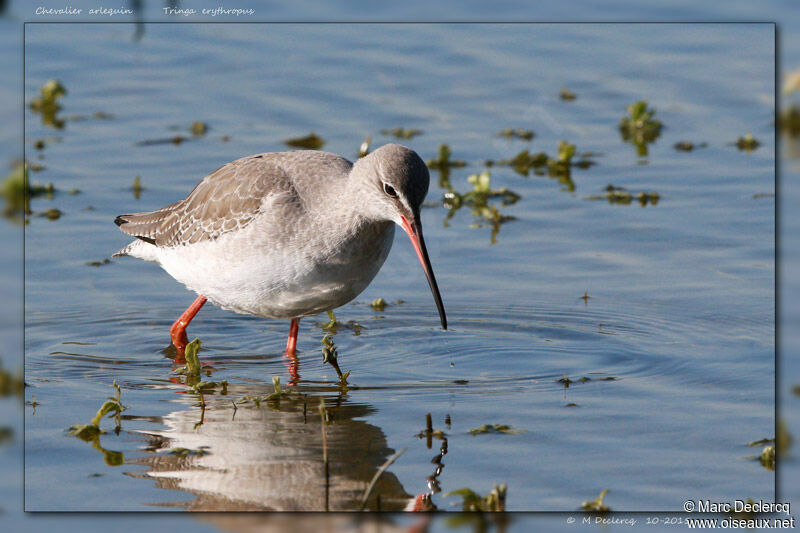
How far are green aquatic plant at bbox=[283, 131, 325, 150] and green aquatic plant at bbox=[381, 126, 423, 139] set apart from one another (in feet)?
3.00

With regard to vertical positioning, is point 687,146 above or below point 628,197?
above

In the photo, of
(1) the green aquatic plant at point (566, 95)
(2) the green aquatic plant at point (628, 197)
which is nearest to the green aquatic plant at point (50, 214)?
(2) the green aquatic plant at point (628, 197)

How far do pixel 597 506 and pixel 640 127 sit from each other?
8.48 metres

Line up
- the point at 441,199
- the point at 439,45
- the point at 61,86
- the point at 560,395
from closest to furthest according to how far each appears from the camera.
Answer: the point at 560,395, the point at 441,199, the point at 61,86, the point at 439,45

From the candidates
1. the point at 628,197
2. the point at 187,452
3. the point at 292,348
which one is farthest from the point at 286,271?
the point at 628,197

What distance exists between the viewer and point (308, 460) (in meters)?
7.11

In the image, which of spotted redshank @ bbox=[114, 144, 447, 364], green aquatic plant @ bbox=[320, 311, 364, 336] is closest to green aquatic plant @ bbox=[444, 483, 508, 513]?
spotted redshank @ bbox=[114, 144, 447, 364]

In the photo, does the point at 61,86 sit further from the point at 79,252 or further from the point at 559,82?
the point at 559,82

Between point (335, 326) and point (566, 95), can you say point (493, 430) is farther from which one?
point (566, 95)

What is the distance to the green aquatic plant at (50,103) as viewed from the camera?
575 inches

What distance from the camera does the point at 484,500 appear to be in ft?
21.1

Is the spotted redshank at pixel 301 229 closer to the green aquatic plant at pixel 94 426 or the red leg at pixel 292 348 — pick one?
the red leg at pixel 292 348

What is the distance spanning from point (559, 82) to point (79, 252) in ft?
24.1

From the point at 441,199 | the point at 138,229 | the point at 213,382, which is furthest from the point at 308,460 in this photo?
the point at 441,199
